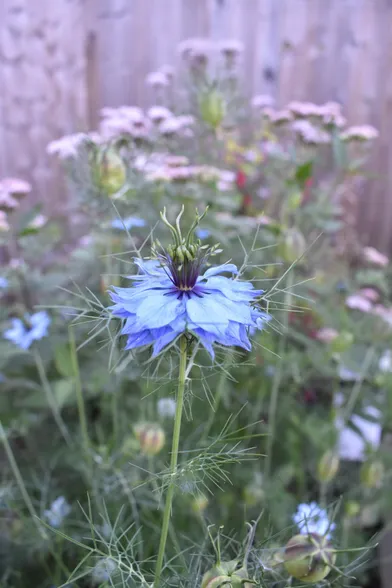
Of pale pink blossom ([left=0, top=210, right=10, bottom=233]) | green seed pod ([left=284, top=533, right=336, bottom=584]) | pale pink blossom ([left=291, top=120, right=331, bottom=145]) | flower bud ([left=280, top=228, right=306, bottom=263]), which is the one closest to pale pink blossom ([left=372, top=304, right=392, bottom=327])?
flower bud ([left=280, top=228, right=306, bottom=263])

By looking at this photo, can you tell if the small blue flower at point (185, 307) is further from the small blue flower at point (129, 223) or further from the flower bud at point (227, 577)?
the small blue flower at point (129, 223)

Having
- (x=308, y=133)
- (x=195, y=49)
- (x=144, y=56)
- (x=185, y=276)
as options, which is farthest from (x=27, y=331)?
(x=144, y=56)

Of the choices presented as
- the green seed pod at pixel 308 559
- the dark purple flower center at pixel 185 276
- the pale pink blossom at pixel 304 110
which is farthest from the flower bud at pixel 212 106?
the green seed pod at pixel 308 559

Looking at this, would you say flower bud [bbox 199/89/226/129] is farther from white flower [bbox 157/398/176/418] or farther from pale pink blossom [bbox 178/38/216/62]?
white flower [bbox 157/398/176/418]

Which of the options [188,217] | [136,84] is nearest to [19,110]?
[136,84]

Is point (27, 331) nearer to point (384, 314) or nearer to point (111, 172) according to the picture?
point (111, 172)

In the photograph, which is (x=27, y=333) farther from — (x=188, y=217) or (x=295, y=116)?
(x=295, y=116)
